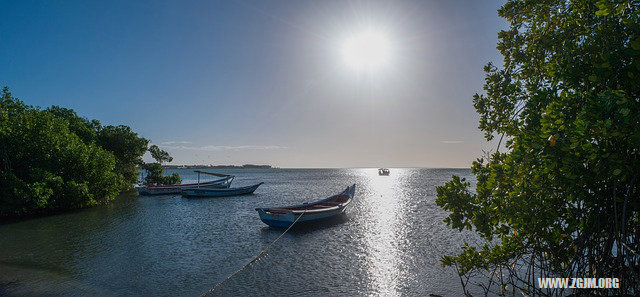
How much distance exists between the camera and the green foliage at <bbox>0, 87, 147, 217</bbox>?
68.9 feet

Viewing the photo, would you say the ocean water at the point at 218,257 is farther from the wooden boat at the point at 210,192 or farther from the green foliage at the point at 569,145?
the wooden boat at the point at 210,192

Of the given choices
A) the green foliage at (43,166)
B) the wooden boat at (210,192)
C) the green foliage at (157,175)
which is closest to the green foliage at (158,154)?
the green foliage at (157,175)

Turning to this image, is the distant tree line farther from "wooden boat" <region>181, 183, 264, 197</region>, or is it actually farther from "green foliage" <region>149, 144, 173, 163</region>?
"green foliage" <region>149, 144, 173, 163</region>

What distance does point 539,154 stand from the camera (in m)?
3.98

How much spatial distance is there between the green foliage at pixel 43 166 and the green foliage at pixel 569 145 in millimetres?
28153

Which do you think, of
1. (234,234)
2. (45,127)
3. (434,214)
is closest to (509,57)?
(234,234)

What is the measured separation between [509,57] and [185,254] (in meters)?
15.9

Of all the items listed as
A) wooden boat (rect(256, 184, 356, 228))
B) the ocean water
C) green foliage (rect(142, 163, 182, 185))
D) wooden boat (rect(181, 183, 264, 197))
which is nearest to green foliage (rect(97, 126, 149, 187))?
green foliage (rect(142, 163, 182, 185))

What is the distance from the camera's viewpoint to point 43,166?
23641 mm

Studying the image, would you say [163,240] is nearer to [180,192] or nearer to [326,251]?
[326,251]

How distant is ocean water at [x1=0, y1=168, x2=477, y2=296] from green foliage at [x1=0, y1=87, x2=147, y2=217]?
5.60 feet

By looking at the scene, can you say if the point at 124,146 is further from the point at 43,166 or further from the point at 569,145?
the point at 569,145

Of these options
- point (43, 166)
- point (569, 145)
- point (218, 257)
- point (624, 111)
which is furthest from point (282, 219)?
point (43, 166)

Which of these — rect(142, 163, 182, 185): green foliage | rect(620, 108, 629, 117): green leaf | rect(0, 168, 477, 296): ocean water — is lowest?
rect(0, 168, 477, 296): ocean water
